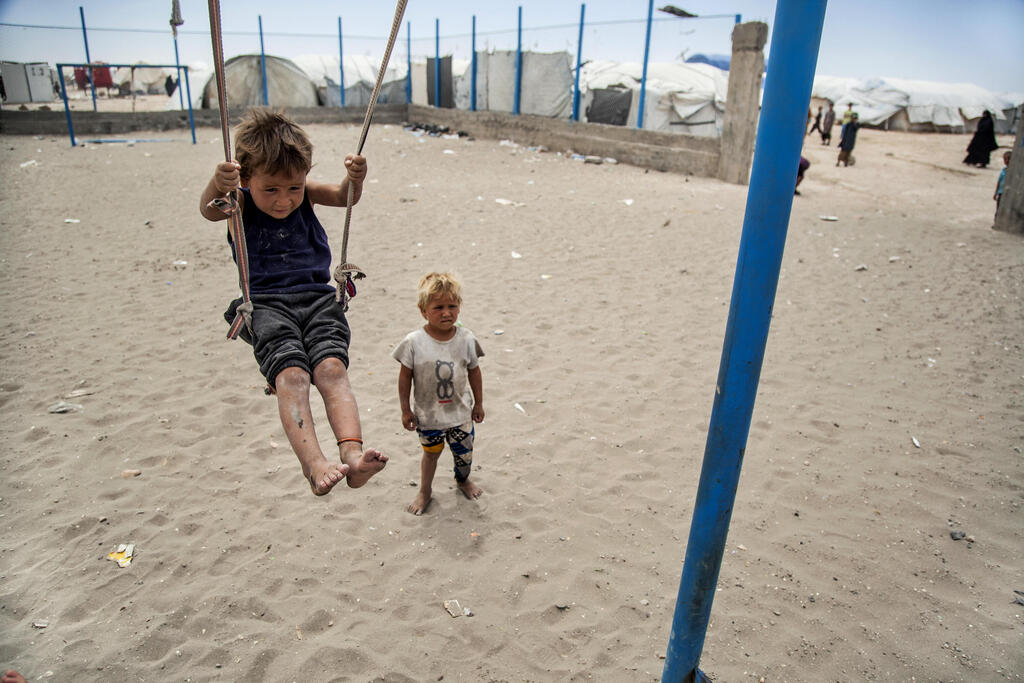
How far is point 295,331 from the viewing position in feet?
7.36

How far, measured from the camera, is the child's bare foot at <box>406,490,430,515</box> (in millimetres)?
3041

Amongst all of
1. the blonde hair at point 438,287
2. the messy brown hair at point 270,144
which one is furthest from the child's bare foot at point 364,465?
the messy brown hair at point 270,144

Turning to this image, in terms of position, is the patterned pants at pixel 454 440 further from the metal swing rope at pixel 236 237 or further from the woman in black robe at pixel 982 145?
the woman in black robe at pixel 982 145

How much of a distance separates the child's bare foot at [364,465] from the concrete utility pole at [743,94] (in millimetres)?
10128

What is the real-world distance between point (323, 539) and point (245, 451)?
3.09 feet

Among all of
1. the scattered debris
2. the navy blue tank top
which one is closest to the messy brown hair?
the navy blue tank top

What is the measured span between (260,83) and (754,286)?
2133cm

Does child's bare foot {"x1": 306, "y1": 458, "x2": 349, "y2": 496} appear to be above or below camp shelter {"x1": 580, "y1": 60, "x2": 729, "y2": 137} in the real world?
below

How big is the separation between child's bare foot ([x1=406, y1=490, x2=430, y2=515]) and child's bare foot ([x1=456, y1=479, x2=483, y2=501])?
0.61 feet

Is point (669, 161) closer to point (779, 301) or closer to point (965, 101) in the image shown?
point (779, 301)

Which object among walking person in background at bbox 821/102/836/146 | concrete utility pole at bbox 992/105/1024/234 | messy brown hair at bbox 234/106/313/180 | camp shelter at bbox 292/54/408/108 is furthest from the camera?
walking person in background at bbox 821/102/836/146

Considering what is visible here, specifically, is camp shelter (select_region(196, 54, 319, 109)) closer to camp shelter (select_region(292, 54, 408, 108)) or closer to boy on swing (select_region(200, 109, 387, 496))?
camp shelter (select_region(292, 54, 408, 108))

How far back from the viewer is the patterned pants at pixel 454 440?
2.80 meters

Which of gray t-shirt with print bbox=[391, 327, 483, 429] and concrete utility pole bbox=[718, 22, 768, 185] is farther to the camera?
concrete utility pole bbox=[718, 22, 768, 185]
